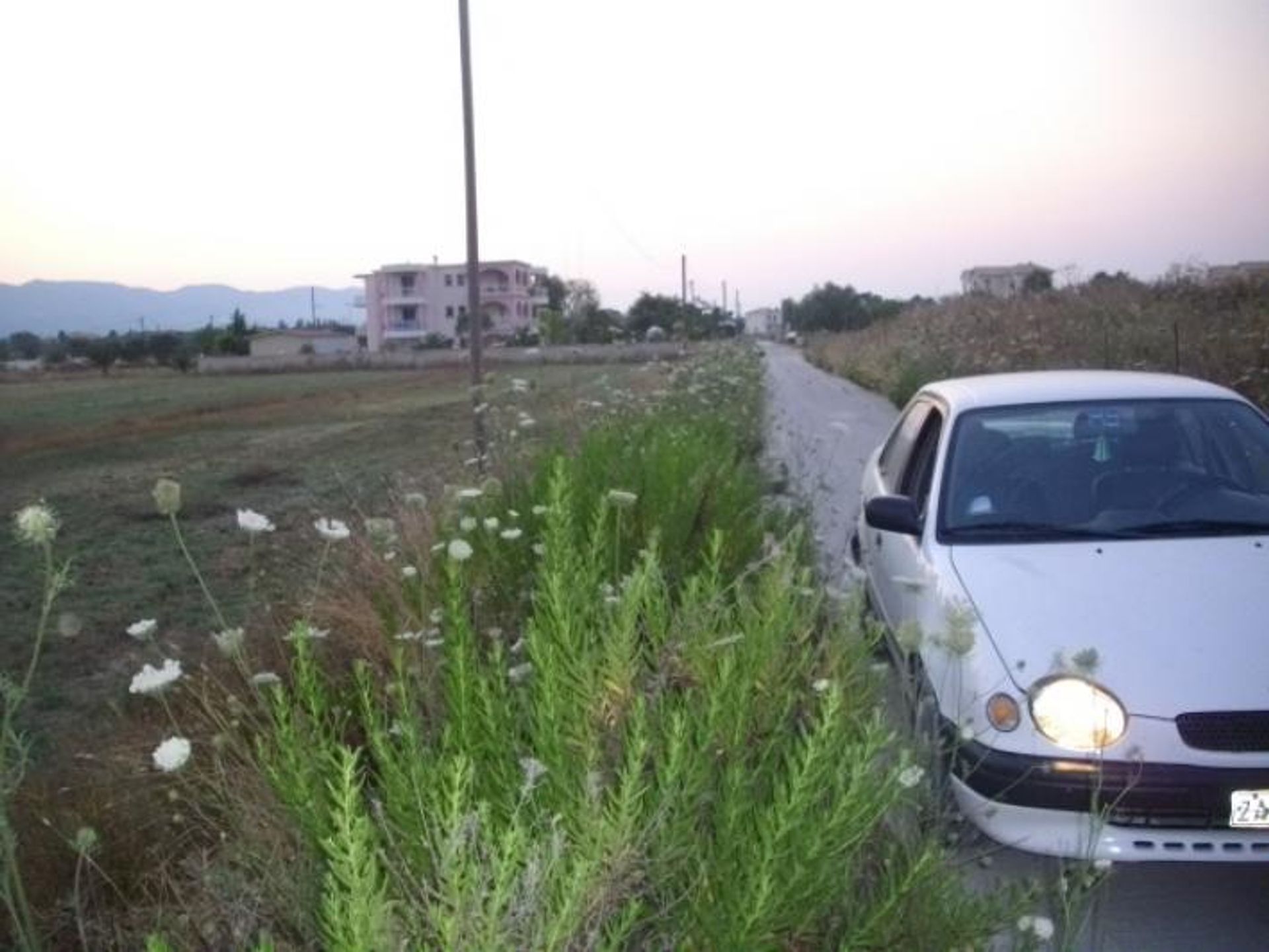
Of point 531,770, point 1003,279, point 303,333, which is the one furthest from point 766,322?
point 531,770

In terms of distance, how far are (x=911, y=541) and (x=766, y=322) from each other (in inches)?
6011

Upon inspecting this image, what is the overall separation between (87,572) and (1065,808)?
892 cm

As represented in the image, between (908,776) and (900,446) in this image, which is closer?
(908,776)

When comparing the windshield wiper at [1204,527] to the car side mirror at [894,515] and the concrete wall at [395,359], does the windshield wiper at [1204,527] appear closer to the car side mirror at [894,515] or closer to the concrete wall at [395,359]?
the car side mirror at [894,515]

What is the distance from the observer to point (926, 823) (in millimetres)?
3041

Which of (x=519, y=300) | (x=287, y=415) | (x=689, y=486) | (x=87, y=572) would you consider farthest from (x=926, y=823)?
(x=519, y=300)

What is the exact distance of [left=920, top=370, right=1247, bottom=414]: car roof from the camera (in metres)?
5.42

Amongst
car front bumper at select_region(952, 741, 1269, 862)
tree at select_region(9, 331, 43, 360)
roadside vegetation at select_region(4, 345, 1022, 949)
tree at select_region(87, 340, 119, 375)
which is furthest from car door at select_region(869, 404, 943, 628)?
tree at select_region(87, 340, 119, 375)

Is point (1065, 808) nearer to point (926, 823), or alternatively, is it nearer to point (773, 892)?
point (926, 823)

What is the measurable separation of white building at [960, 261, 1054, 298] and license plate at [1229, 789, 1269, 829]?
23.2 m

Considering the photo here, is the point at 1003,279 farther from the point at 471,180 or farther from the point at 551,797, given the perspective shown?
the point at 551,797

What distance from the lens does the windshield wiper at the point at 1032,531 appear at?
4699 millimetres

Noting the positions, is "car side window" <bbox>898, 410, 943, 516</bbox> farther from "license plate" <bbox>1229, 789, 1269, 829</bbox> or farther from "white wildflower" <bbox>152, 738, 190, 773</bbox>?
"white wildflower" <bbox>152, 738, 190, 773</bbox>

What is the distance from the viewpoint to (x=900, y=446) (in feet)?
21.7
